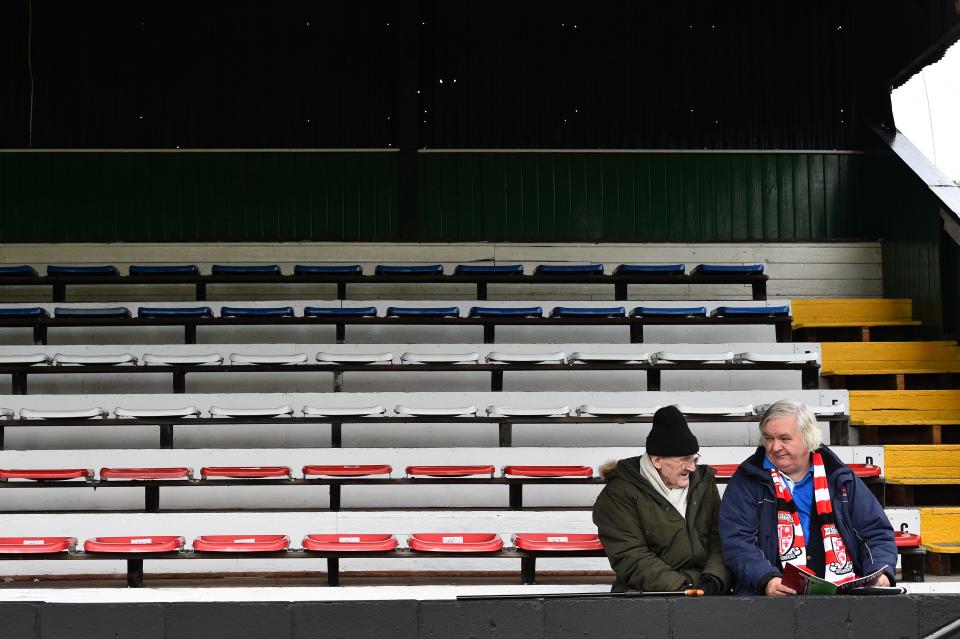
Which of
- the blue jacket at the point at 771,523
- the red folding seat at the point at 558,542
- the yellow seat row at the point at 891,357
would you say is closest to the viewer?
the blue jacket at the point at 771,523

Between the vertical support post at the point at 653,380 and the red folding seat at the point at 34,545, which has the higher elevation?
the vertical support post at the point at 653,380

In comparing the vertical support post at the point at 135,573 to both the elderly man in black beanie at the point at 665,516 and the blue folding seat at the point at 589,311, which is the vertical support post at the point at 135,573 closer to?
the elderly man in black beanie at the point at 665,516

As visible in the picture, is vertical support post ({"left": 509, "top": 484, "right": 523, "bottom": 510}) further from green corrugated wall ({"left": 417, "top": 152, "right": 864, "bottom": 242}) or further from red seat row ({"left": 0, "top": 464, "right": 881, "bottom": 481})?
green corrugated wall ({"left": 417, "top": 152, "right": 864, "bottom": 242})

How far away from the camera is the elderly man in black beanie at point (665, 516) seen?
9.74ft

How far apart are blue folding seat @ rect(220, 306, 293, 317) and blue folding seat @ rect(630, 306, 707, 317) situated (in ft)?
7.94

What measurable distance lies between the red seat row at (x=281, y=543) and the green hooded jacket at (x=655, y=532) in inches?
55.5

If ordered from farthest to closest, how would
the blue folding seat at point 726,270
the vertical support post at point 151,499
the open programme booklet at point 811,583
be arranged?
the blue folding seat at point 726,270
the vertical support post at point 151,499
the open programme booklet at point 811,583

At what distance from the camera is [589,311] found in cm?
698

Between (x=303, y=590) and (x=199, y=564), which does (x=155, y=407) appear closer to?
(x=199, y=564)

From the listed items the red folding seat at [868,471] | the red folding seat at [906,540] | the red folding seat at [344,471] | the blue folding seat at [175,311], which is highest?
the blue folding seat at [175,311]

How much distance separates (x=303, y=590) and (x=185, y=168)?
20.5ft

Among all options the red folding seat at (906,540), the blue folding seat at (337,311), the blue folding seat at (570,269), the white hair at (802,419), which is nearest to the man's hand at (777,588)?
the white hair at (802,419)

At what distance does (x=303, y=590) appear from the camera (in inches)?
113

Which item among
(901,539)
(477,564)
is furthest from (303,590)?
(901,539)
